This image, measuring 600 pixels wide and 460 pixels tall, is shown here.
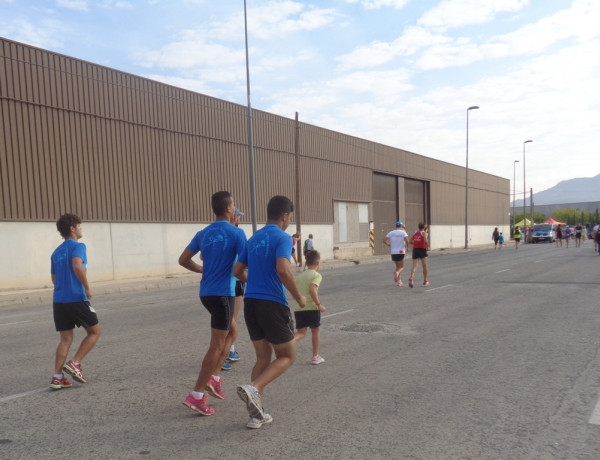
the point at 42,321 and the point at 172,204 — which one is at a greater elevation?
the point at 172,204

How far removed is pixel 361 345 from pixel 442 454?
12.4ft

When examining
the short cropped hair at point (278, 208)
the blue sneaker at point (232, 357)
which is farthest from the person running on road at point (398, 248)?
the short cropped hair at point (278, 208)

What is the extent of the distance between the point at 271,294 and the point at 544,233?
6145 centimetres

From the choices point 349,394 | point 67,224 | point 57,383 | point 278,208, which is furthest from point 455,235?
point 278,208

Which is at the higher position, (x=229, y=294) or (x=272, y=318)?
(x=229, y=294)

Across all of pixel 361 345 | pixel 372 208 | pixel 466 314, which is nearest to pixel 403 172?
pixel 372 208

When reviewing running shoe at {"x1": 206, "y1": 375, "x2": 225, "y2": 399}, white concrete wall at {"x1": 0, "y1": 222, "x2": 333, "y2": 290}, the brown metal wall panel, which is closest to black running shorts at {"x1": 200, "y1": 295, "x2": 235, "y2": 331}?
running shoe at {"x1": 206, "y1": 375, "x2": 225, "y2": 399}

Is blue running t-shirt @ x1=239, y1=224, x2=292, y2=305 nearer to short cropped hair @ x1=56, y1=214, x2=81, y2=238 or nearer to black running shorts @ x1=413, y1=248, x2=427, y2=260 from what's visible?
short cropped hair @ x1=56, y1=214, x2=81, y2=238

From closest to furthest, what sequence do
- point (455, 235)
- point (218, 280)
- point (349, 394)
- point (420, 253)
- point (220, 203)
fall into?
point (218, 280)
point (220, 203)
point (349, 394)
point (420, 253)
point (455, 235)

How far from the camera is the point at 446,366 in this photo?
252 inches

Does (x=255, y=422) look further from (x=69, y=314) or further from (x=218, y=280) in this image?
(x=69, y=314)

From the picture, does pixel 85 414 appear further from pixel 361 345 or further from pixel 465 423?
pixel 361 345

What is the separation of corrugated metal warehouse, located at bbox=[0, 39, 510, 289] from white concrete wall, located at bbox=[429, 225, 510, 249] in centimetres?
1726

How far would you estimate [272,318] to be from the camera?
4434 millimetres
